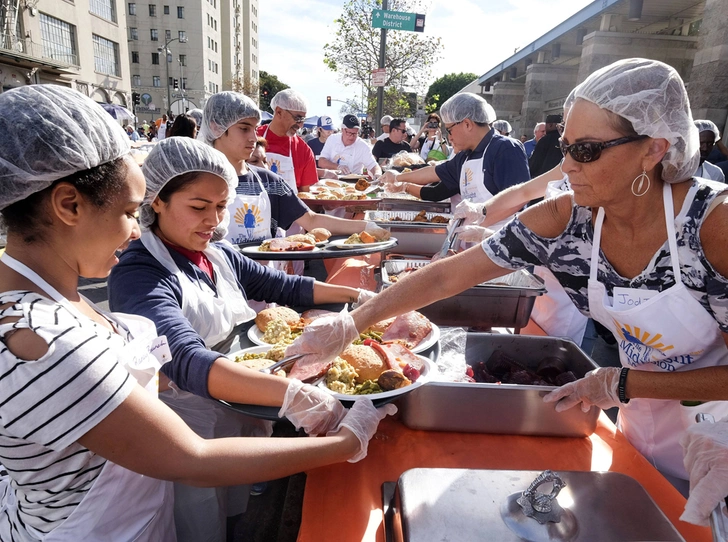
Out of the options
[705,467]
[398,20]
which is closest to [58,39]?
[398,20]

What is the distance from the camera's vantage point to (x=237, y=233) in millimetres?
3064

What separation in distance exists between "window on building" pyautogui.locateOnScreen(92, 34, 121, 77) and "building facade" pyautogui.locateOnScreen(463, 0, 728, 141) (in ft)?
93.4

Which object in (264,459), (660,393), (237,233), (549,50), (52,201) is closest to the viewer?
(52,201)

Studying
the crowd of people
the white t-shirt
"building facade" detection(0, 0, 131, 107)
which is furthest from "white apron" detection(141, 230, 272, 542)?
"building facade" detection(0, 0, 131, 107)

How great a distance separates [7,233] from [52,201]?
14 cm

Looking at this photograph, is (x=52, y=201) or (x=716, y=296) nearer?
(x=52, y=201)

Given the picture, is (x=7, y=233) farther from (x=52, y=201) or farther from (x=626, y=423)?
(x=626, y=423)

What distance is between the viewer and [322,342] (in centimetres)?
154

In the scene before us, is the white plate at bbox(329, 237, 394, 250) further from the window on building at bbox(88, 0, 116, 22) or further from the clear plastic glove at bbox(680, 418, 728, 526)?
the window on building at bbox(88, 0, 116, 22)

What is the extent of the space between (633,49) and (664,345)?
11927 millimetres

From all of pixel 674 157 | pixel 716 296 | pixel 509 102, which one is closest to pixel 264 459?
pixel 716 296

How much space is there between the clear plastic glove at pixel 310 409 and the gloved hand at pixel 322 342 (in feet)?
0.70

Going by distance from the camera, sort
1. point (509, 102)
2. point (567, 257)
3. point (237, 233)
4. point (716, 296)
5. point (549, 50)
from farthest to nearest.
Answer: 1. point (509, 102)
2. point (549, 50)
3. point (237, 233)
4. point (567, 257)
5. point (716, 296)

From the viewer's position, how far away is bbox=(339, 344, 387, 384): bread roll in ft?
4.91
